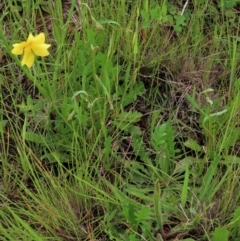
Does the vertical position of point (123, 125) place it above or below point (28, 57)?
below

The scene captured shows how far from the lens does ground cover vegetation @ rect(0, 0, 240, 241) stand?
1.35m

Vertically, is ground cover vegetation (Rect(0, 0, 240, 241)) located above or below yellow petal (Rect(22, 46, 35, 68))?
below

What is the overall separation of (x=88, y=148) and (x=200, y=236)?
37cm

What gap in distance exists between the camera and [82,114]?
145cm

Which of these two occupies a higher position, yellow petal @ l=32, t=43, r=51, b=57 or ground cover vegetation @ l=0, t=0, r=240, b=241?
yellow petal @ l=32, t=43, r=51, b=57

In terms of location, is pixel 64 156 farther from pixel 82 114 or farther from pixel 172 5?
pixel 172 5

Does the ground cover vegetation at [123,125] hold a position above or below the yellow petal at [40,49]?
below

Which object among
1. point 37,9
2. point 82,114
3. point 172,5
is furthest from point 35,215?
point 172,5

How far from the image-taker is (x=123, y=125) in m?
1.52

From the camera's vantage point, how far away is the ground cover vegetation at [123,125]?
4.42 ft

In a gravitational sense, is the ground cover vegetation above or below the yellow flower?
below

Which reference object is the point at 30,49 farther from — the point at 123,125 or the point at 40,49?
the point at 123,125

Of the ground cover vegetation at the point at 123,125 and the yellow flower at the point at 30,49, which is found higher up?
the yellow flower at the point at 30,49

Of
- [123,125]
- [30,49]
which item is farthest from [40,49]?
[123,125]
